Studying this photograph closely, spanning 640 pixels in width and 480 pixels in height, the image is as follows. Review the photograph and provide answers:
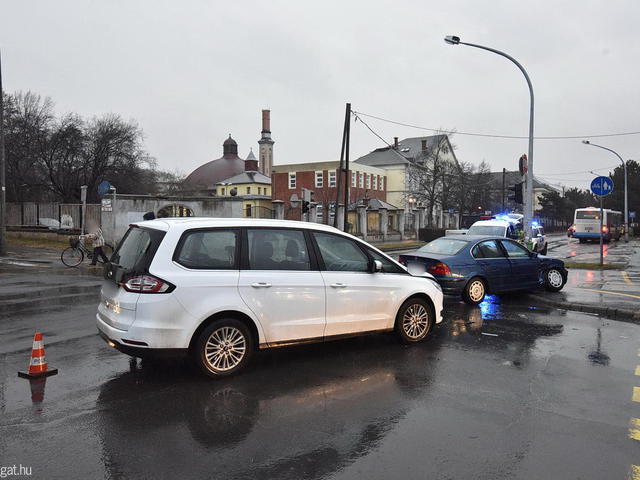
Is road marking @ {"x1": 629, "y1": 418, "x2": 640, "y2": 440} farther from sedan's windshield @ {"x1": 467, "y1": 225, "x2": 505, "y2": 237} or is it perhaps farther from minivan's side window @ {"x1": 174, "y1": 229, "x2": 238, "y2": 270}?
sedan's windshield @ {"x1": 467, "y1": 225, "x2": 505, "y2": 237}

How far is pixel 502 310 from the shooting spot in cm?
1002

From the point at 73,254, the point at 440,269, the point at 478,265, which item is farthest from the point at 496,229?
the point at 73,254

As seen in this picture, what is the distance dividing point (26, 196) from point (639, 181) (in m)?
74.9

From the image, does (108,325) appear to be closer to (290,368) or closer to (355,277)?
(290,368)

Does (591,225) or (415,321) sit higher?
(591,225)

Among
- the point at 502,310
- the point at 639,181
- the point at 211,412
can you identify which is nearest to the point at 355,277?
the point at 211,412

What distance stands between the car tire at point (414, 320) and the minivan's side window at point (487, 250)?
384 centimetres

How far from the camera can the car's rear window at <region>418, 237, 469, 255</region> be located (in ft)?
35.1

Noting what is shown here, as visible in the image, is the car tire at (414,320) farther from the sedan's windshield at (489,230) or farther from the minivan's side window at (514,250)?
the sedan's windshield at (489,230)

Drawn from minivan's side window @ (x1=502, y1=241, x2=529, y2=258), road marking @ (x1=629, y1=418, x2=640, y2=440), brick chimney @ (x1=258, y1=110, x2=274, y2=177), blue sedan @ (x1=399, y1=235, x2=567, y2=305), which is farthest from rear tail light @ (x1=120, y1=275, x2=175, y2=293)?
brick chimney @ (x1=258, y1=110, x2=274, y2=177)

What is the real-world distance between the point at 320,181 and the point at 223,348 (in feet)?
182

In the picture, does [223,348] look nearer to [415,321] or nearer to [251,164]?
[415,321]

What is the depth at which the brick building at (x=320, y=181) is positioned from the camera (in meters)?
59.0

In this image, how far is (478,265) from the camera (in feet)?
34.4
